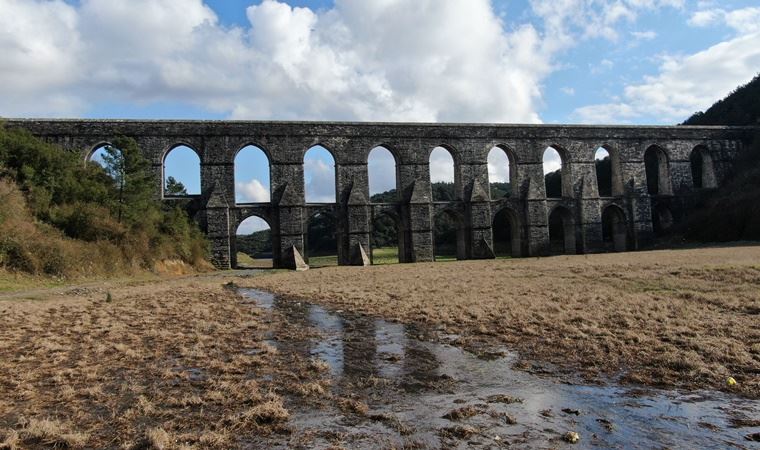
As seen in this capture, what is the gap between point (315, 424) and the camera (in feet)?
15.0

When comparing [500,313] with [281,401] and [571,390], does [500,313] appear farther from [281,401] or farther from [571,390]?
[281,401]

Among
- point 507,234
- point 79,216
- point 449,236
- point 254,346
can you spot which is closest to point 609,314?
point 254,346

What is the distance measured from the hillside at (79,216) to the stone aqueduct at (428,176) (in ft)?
10.5

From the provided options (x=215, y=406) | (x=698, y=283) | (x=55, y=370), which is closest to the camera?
(x=215, y=406)

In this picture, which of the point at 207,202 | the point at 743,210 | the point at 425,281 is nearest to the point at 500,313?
the point at 425,281

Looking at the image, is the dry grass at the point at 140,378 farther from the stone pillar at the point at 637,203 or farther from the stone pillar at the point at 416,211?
the stone pillar at the point at 637,203

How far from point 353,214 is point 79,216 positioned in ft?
44.8

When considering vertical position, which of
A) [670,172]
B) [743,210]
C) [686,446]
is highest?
[670,172]

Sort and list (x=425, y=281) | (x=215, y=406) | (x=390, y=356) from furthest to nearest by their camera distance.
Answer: (x=425, y=281) → (x=390, y=356) → (x=215, y=406)

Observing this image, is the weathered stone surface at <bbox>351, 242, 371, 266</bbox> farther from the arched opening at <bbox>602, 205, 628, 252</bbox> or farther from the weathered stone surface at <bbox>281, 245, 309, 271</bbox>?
the arched opening at <bbox>602, 205, 628, 252</bbox>

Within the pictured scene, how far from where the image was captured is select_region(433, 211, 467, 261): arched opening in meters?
32.2

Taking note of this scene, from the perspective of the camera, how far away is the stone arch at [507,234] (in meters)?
33.2

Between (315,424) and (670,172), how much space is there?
121 feet

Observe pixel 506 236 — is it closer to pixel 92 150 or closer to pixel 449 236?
pixel 449 236
